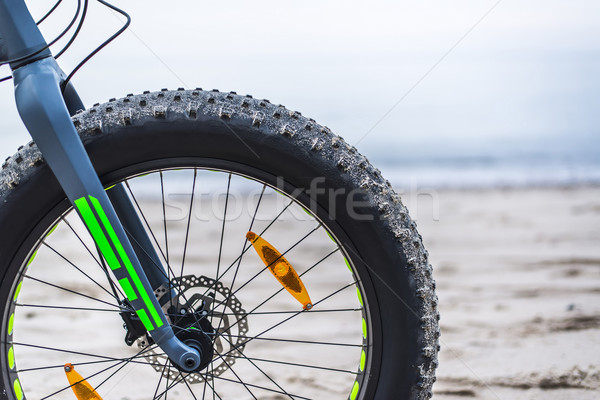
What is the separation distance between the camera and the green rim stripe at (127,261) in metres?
1.45

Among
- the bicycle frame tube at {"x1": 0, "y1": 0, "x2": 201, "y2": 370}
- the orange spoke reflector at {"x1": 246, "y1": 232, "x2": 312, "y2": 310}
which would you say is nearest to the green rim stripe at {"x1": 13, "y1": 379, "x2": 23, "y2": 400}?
the bicycle frame tube at {"x1": 0, "y1": 0, "x2": 201, "y2": 370}

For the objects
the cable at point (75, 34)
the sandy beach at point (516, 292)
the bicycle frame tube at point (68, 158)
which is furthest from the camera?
the sandy beach at point (516, 292)

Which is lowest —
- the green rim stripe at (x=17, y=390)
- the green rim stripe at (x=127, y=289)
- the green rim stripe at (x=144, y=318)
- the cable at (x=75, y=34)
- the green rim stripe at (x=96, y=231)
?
the green rim stripe at (x=17, y=390)

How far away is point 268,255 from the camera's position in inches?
64.4

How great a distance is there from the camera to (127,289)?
1.48 meters

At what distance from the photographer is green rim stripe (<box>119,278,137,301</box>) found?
4.84ft

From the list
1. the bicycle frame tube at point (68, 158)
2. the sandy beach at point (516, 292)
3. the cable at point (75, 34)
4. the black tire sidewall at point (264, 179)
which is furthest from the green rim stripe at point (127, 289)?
the sandy beach at point (516, 292)

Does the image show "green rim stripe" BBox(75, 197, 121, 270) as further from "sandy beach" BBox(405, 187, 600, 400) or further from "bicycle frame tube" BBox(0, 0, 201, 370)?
"sandy beach" BBox(405, 187, 600, 400)

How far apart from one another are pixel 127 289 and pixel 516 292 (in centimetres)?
244

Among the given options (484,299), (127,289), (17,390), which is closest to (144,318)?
(127,289)

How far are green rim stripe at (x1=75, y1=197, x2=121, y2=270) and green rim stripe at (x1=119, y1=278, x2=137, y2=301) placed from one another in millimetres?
36

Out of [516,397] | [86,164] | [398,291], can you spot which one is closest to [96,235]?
[86,164]

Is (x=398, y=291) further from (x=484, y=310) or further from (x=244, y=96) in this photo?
(x=484, y=310)

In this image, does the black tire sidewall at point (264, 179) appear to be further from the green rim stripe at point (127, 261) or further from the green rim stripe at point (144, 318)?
the green rim stripe at point (144, 318)
